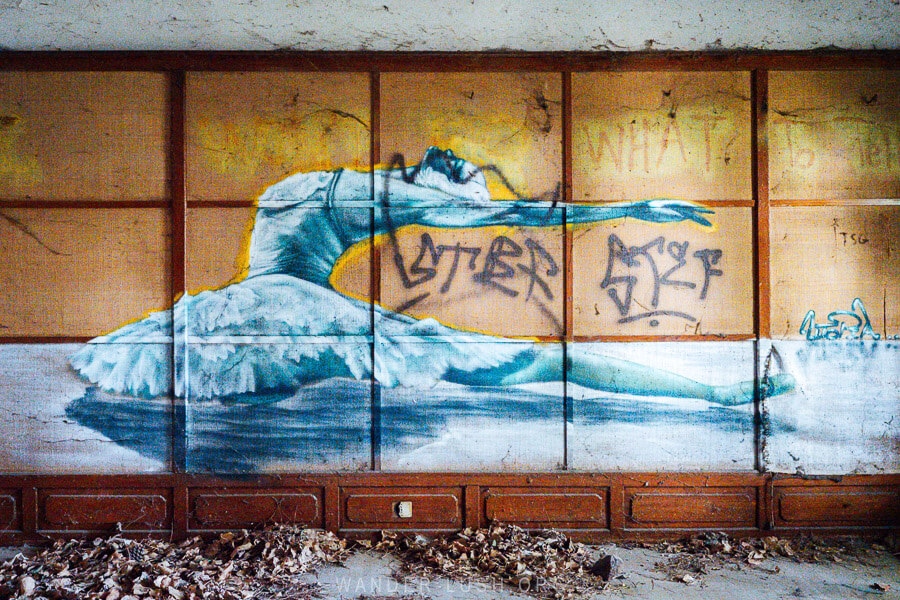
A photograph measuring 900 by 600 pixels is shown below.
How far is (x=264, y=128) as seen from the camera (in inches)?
173

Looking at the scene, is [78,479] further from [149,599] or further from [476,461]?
[476,461]

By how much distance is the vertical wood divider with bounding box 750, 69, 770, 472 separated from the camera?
4414 mm

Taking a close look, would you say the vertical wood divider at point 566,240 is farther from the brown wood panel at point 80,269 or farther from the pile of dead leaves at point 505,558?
the brown wood panel at point 80,269

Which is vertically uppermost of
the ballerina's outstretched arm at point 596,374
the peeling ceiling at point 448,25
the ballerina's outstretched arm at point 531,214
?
the peeling ceiling at point 448,25

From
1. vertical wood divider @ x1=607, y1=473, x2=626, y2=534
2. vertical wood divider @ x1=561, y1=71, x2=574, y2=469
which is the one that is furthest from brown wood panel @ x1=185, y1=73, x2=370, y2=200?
vertical wood divider @ x1=607, y1=473, x2=626, y2=534

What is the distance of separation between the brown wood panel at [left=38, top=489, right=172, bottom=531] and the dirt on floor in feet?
0.43

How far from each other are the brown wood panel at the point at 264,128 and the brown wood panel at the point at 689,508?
3.47 meters

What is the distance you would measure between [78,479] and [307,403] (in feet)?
6.02

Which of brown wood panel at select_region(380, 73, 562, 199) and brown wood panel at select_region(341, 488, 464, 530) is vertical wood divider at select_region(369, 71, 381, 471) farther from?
brown wood panel at select_region(341, 488, 464, 530)

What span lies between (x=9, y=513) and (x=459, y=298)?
3.84 meters

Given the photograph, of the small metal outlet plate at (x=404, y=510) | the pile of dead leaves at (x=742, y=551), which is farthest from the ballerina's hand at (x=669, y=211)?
the small metal outlet plate at (x=404, y=510)

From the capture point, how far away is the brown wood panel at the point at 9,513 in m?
4.28

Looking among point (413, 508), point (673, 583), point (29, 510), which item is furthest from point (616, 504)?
point (29, 510)

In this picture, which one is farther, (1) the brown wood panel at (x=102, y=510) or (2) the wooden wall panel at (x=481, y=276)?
(2) the wooden wall panel at (x=481, y=276)
